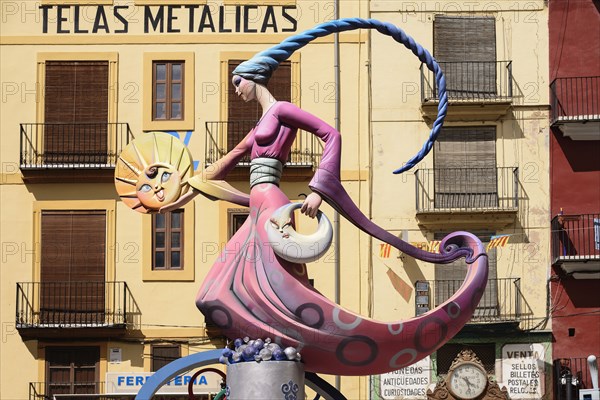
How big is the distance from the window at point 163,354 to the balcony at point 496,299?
504 centimetres

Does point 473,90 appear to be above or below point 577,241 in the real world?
above

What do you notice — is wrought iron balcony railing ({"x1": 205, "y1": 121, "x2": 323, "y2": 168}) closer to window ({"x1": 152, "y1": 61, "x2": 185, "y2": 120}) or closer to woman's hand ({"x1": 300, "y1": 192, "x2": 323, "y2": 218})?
window ({"x1": 152, "y1": 61, "x2": 185, "y2": 120})

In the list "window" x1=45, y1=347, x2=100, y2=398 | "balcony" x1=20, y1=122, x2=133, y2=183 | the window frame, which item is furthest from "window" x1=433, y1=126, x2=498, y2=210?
"window" x1=45, y1=347, x2=100, y2=398

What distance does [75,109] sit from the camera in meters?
36.4

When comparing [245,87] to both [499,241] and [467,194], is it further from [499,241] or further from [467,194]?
[467,194]

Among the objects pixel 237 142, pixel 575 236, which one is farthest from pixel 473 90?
pixel 237 142

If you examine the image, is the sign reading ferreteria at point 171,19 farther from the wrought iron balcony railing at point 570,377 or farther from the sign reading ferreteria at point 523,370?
the wrought iron balcony railing at point 570,377

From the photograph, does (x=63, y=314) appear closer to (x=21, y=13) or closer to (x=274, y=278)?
(x=21, y=13)

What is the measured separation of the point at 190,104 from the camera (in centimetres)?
3634

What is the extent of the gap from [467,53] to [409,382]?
7.08 m

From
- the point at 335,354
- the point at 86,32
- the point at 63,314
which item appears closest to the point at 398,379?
the point at 63,314

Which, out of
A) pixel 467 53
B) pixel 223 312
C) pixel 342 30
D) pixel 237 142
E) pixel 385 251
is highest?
pixel 467 53

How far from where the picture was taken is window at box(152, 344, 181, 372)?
35500mm

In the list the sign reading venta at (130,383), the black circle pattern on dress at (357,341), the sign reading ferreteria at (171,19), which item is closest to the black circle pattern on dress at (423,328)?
the black circle pattern on dress at (357,341)
